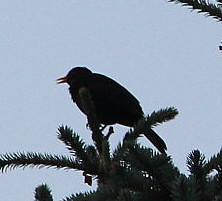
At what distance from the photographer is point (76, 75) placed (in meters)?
5.73

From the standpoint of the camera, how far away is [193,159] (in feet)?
5.00

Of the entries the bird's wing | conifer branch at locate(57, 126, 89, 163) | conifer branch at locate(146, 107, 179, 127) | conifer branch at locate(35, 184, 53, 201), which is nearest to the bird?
the bird's wing

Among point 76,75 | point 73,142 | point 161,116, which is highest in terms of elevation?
point 76,75

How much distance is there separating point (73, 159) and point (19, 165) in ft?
0.57

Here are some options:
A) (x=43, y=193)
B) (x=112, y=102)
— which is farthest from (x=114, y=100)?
(x=43, y=193)

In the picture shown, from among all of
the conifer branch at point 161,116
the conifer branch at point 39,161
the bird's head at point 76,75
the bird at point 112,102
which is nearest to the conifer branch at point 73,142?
the conifer branch at point 39,161

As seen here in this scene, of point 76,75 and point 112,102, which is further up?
point 76,75

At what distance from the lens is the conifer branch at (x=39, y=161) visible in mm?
1869

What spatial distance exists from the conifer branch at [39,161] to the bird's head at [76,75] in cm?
347

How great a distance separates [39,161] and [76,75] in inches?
152

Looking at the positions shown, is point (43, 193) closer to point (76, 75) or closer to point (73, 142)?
point (73, 142)

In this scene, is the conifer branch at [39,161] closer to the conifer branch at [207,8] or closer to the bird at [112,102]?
the conifer branch at [207,8]

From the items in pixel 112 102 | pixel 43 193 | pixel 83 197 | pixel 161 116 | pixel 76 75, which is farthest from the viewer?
pixel 76 75

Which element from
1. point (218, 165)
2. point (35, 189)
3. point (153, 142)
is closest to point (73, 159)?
point (35, 189)
